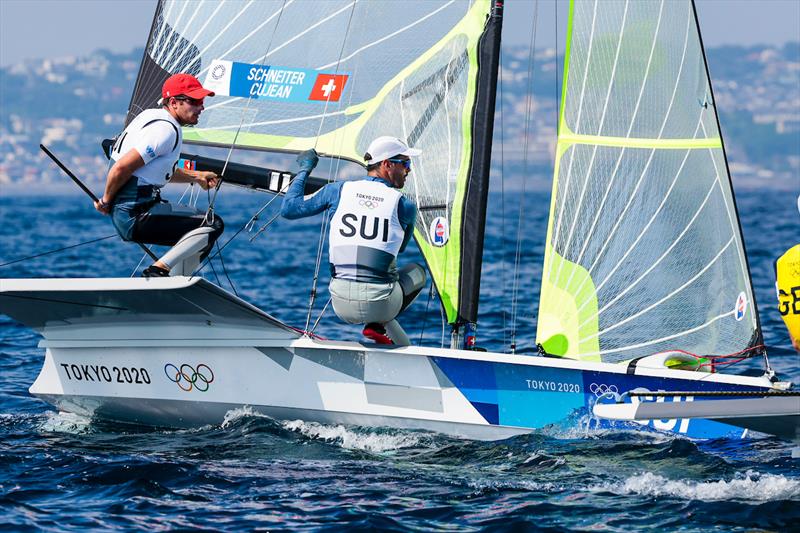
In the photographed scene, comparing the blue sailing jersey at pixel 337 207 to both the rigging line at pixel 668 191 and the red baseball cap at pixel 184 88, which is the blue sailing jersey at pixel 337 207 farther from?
the rigging line at pixel 668 191

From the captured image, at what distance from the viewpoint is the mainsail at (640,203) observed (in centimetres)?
736

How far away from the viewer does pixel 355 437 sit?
6.88 meters

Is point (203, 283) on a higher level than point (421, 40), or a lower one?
lower

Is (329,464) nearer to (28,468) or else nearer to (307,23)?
(28,468)

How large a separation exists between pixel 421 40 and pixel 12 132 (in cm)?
15920

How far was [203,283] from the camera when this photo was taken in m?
6.57

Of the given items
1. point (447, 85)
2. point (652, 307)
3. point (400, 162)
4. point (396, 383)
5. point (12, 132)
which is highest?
point (12, 132)

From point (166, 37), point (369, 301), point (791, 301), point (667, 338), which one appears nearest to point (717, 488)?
point (791, 301)

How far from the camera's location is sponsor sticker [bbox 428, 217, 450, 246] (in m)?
7.56

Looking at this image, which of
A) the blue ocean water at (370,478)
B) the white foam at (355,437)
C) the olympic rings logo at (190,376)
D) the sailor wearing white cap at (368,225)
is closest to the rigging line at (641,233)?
→ the blue ocean water at (370,478)

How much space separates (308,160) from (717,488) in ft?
9.60

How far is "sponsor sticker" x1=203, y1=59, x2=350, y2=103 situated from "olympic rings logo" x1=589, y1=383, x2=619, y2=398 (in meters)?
2.57

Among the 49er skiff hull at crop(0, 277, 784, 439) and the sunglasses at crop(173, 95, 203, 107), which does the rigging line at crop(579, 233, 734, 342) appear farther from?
the sunglasses at crop(173, 95, 203, 107)

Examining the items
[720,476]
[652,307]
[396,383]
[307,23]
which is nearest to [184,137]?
[307,23]
